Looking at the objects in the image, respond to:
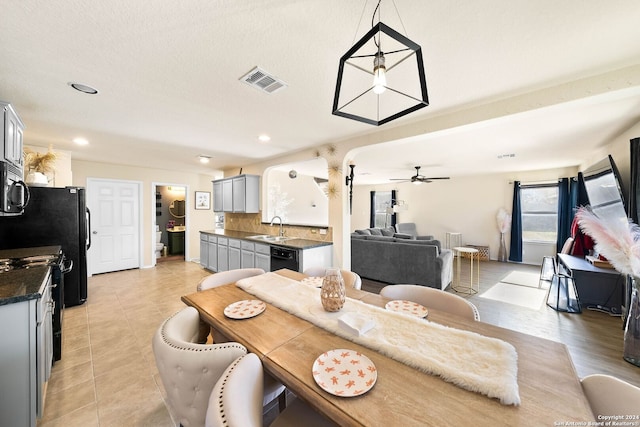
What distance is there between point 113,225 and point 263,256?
12.5 feet

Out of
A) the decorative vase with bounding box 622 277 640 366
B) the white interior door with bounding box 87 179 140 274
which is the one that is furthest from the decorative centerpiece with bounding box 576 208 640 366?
the white interior door with bounding box 87 179 140 274

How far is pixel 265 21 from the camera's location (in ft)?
4.43

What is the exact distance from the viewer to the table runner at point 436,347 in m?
0.82

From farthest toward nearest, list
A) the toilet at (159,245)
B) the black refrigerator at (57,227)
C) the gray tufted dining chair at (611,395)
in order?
1. the toilet at (159,245)
2. the black refrigerator at (57,227)
3. the gray tufted dining chair at (611,395)

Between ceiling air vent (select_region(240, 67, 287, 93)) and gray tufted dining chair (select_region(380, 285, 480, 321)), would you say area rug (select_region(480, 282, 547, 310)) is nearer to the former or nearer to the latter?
gray tufted dining chair (select_region(380, 285, 480, 321))

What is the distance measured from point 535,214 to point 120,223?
395 inches

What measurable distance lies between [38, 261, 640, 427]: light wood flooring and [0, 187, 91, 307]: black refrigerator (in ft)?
1.40

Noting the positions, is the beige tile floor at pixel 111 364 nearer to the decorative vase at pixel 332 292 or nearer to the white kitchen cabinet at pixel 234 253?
the white kitchen cabinet at pixel 234 253

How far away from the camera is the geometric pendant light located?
1.12 meters

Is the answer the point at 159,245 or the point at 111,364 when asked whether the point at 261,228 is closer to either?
the point at 111,364

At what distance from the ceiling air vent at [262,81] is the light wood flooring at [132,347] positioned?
253 cm

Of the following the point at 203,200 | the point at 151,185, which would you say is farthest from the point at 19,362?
the point at 203,200

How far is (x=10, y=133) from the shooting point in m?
2.13

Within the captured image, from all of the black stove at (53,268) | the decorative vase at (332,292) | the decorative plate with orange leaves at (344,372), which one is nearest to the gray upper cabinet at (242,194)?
the black stove at (53,268)
